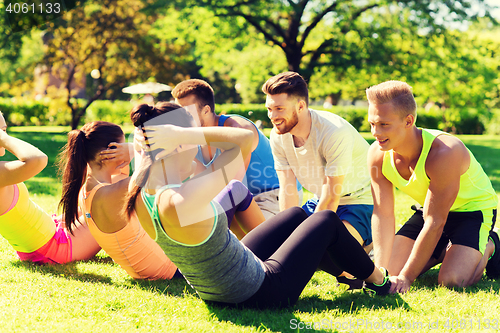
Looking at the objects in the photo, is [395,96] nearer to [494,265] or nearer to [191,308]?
[494,265]

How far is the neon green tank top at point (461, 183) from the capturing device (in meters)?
3.79

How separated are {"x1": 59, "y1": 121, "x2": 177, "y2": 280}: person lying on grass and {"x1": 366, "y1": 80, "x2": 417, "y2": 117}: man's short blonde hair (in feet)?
6.94

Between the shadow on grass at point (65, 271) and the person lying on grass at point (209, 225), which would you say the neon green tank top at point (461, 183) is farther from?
the shadow on grass at point (65, 271)

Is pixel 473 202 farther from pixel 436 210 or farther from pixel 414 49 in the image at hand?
pixel 414 49

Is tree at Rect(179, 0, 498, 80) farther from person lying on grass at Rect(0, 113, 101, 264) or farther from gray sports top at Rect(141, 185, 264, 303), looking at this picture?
gray sports top at Rect(141, 185, 264, 303)

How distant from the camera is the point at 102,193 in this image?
351 centimetres

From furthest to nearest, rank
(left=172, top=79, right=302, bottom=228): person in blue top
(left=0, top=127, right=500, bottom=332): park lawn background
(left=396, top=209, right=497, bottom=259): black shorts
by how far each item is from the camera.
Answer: (left=172, top=79, right=302, bottom=228): person in blue top → (left=396, top=209, right=497, bottom=259): black shorts → (left=0, top=127, right=500, bottom=332): park lawn background

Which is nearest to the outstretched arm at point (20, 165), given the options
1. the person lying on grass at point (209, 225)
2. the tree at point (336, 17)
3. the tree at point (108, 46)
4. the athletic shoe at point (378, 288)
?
the person lying on grass at point (209, 225)

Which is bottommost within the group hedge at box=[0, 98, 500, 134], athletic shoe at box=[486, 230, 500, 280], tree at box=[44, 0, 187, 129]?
hedge at box=[0, 98, 500, 134]

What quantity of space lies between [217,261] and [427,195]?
2.00m

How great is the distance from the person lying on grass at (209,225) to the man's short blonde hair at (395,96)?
1.08m

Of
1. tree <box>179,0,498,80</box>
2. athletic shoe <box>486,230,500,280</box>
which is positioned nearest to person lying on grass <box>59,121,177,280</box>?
athletic shoe <box>486,230,500,280</box>

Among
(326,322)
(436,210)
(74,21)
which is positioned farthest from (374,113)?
(74,21)

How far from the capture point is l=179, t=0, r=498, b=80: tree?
17.3 m
